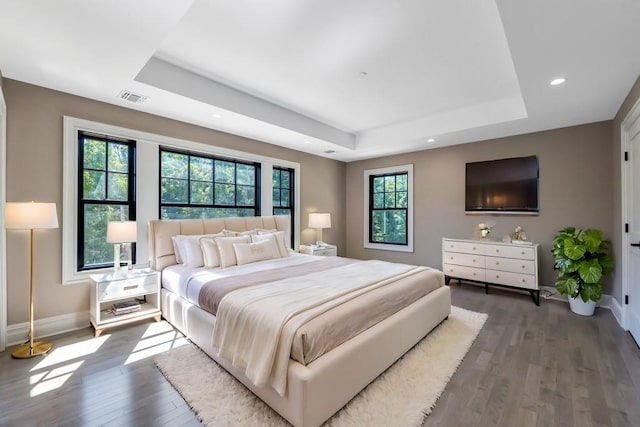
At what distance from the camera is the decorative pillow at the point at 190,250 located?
3344 millimetres

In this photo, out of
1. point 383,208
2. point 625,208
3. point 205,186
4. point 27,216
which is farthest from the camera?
point 383,208

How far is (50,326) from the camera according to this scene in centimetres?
286

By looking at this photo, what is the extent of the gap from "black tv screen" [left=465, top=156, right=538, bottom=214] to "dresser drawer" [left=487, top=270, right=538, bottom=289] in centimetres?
101

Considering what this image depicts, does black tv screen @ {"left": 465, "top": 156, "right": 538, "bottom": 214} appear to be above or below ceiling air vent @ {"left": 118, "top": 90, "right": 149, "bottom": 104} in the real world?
below

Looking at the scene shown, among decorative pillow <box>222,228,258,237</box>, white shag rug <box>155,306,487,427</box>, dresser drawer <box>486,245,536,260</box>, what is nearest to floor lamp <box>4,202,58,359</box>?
white shag rug <box>155,306,487,427</box>

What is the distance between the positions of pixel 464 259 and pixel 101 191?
5044mm

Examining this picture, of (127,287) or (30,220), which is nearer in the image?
(30,220)

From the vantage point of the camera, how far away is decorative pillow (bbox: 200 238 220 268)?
3.31 metres

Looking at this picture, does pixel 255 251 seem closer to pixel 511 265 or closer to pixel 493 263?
pixel 493 263

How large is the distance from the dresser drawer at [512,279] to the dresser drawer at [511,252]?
Answer: 25cm

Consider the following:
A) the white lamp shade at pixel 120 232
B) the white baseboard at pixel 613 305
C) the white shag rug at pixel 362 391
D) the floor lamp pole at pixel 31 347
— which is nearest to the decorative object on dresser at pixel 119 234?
the white lamp shade at pixel 120 232

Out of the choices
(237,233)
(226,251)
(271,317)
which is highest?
(237,233)

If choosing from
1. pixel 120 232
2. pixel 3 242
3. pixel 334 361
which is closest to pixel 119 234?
pixel 120 232

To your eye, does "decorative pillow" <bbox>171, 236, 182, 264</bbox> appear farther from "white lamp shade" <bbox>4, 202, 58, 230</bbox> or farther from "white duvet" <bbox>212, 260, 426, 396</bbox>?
"white duvet" <bbox>212, 260, 426, 396</bbox>
